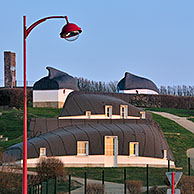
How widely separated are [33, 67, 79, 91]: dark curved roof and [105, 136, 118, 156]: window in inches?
1327

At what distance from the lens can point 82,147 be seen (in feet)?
134

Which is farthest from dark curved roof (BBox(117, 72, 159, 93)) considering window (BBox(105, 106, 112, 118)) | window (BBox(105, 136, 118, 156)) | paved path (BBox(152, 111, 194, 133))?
window (BBox(105, 136, 118, 156))

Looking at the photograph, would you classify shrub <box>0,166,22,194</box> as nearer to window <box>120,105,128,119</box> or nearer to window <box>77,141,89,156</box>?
window <box>77,141,89,156</box>

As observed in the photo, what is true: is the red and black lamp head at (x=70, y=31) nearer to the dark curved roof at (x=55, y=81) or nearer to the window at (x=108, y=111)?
the window at (x=108, y=111)

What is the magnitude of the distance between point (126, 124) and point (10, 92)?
35.8 m

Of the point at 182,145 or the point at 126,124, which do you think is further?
the point at 182,145

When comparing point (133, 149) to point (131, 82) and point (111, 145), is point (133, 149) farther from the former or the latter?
point (131, 82)

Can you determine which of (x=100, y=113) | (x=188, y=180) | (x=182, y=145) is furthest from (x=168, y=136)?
Result: (x=188, y=180)

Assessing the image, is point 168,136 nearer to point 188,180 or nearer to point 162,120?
point 162,120

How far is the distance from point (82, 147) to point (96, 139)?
1.31 m

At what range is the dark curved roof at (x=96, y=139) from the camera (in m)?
39.5

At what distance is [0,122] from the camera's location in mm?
62938

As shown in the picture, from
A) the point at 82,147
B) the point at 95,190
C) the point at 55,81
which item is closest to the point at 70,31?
the point at 95,190

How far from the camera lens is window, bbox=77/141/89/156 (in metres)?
40.8
